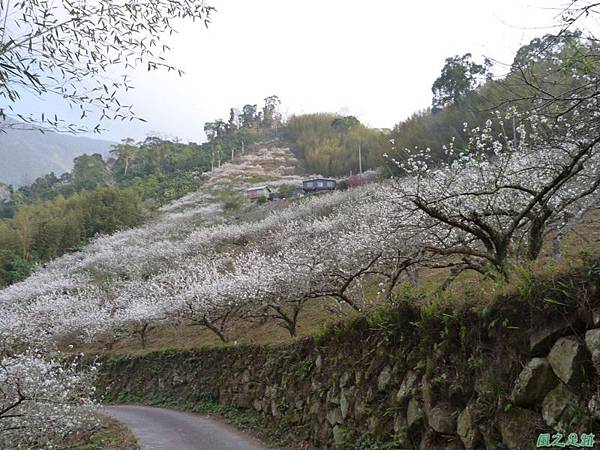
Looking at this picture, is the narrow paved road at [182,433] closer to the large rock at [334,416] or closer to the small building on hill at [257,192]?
the large rock at [334,416]

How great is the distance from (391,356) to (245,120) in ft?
317

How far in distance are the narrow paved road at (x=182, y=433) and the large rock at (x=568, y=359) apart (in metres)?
6.33

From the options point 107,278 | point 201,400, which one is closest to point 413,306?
point 201,400

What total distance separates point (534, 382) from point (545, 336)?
14.3 inches

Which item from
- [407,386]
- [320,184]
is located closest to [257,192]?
[320,184]

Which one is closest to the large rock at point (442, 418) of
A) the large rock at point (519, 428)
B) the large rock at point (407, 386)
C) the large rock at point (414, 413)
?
the large rock at point (414, 413)

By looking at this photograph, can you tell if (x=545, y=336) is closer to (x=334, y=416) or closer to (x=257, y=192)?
(x=334, y=416)

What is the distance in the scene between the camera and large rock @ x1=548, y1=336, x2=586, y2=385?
3080 mm

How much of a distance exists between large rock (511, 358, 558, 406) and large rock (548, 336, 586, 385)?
2.8 inches

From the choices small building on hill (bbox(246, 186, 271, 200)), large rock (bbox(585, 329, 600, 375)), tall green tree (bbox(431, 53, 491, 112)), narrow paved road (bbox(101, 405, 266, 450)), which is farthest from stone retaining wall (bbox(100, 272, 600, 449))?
small building on hill (bbox(246, 186, 271, 200))

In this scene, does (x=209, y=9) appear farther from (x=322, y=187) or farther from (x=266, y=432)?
(x=322, y=187)

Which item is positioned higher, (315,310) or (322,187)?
(322,187)

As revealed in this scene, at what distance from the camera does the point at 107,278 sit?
32531 millimetres

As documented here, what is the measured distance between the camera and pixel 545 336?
11.3ft
